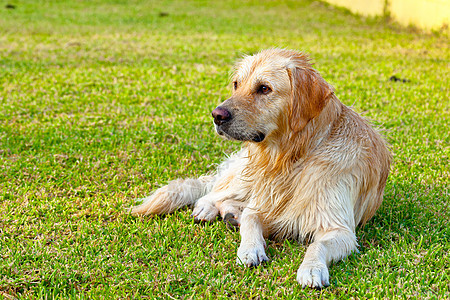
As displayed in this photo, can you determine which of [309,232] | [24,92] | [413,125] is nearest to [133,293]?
[309,232]

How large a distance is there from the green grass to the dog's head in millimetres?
869

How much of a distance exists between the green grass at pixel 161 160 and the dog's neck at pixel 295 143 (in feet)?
2.00

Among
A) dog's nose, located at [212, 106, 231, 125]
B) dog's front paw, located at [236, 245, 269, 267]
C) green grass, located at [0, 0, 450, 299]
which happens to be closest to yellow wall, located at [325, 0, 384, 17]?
green grass, located at [0, 0, 450, 299]

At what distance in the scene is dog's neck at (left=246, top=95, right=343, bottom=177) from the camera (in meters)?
3.54

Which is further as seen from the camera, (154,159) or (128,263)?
(154,159)

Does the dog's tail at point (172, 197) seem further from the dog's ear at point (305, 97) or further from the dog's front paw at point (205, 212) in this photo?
the dog's ear at point (305, 97)

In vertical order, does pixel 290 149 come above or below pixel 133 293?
above

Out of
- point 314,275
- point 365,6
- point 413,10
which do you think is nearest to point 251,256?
point 314,275

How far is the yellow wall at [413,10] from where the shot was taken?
12.2 meters

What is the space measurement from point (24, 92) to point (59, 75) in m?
1.05

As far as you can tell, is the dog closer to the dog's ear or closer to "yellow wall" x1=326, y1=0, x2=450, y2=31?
the dog's ear

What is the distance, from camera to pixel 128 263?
11.1ft

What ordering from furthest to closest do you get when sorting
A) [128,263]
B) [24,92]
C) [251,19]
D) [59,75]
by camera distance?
1. [251,19]
2. [59,75]
3. [24,92]
4. [128,263]

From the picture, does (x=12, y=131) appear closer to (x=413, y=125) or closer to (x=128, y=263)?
(x=128, y=263)
